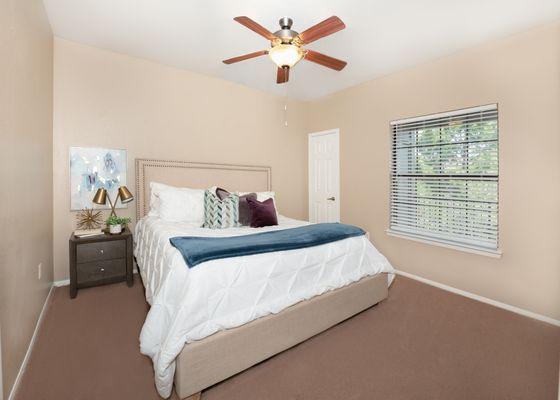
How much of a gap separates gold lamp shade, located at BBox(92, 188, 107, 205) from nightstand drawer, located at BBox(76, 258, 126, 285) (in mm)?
636

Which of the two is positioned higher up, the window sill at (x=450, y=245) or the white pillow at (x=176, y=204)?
the white pillow at (x=176, y=204)

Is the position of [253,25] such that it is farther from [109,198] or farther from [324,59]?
[109,198]

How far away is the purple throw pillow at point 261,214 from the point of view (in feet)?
9.54

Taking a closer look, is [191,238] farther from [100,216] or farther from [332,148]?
[332,148]

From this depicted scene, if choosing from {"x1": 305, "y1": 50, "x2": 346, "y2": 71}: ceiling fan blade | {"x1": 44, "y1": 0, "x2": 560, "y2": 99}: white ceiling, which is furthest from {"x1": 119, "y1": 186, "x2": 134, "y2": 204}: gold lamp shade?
{"x1": 305, "y1": 50, "x2": 346, "y2": 71}: ceiling fan blade

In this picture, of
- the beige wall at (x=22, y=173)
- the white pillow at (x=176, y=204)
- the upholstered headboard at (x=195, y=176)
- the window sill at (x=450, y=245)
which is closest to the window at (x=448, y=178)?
the window sill at (x=450, y=245)

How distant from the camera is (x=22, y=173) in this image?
1.72 metres

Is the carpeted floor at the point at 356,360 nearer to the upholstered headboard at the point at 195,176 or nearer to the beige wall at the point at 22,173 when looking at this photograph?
the beige wall at the point at 22,173

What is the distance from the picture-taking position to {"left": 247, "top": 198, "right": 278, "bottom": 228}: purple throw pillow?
9.54 ft

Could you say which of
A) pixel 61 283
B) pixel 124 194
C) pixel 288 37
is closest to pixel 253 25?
pixel 288 37

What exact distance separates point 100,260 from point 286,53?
263 centimetres

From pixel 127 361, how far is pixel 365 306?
187cm

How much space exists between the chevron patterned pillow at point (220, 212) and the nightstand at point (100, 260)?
85 cm

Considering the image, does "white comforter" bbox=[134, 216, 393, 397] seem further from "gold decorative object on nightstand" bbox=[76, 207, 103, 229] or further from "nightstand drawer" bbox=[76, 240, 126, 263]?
"gold decorative object on nightstand" bbox=[76, 207, 103, 229]
